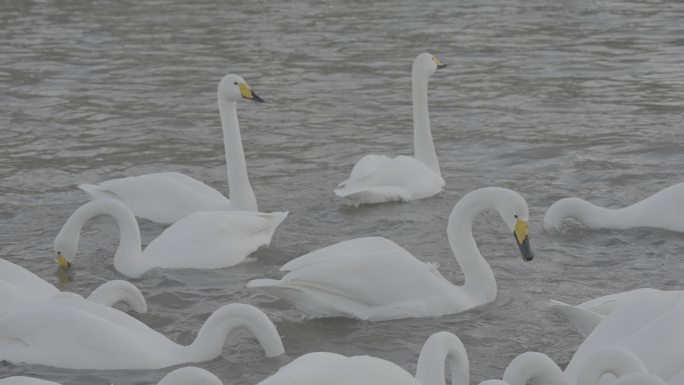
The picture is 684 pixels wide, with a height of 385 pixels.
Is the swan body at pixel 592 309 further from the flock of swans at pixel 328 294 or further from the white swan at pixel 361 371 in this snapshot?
the white swan at pixel 361 371

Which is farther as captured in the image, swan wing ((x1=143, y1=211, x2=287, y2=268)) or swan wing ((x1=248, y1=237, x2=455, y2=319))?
swan wing ((x1=143, y1=211, x2=287, y2=268))

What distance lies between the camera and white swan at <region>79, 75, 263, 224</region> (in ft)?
37.0

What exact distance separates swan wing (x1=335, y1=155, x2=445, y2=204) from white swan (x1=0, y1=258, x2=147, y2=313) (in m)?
3.06

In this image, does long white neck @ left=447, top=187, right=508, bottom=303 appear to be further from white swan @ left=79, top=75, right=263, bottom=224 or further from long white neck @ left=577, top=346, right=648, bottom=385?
long white neck @ left=577, top=346, right=648, bottom=385

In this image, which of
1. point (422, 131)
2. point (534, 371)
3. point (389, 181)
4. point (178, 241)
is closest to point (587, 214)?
point (389, 181)

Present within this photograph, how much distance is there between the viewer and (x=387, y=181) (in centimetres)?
1188

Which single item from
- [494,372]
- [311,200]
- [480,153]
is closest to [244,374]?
[494,372]

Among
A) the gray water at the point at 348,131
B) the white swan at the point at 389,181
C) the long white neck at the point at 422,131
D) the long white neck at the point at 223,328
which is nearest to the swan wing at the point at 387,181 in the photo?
the white swan at the point at 389,181

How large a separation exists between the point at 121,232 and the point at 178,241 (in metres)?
0.41

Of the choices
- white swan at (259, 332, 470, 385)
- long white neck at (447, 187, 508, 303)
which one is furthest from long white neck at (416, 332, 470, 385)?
long white neck at (447, 187, 508, 303)

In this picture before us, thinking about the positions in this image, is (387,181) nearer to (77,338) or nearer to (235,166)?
(235,166)

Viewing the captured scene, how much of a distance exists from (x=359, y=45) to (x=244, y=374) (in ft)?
39.2

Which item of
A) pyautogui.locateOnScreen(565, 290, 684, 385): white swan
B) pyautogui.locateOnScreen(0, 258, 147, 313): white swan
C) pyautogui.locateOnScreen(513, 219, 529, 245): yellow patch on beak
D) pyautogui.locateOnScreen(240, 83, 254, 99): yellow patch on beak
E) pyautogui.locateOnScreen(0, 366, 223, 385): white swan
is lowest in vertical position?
pyautogui.locateOnScreen(0, 258, 147, 313): white swan

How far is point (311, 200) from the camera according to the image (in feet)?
39.8
